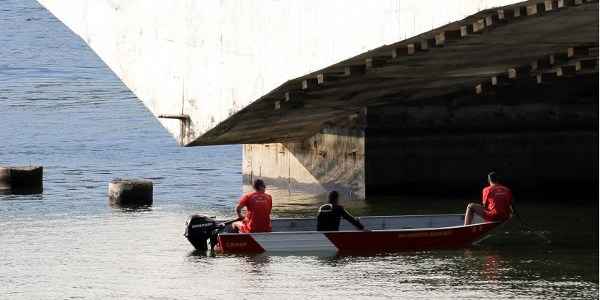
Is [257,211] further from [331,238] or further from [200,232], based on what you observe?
[331,238]

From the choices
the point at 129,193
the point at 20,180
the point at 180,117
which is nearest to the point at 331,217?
the point at 180,117

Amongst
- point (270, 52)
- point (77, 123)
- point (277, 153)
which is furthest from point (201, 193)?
point (77, 123)

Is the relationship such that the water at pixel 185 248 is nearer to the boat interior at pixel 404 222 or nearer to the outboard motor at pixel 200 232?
the outboard motor at pixel 200 232

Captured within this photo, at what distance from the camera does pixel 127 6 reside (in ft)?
133

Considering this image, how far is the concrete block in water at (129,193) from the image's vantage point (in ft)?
138

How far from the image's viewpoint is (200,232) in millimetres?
33531

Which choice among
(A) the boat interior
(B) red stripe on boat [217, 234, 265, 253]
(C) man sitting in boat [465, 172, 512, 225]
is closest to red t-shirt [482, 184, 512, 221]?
(C) man sitting in boat [465, 172, 512, 225]

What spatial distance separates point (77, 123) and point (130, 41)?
23705mm

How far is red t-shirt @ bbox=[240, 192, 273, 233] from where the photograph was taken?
33.2m

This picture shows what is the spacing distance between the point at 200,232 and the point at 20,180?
478 inches

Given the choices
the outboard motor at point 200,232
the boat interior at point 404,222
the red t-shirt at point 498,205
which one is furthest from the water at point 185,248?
the boat interior at point 404,222

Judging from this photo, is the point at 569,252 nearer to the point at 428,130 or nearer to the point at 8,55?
the point at 428,130

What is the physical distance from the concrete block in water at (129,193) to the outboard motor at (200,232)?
855 cm

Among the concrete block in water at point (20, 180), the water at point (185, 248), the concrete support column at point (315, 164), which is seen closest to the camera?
the water at point (185, 248)
